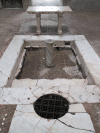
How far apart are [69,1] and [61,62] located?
6.65m

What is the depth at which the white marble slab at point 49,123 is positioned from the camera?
209 centimetres

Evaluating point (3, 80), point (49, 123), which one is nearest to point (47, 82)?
point (3, 80)

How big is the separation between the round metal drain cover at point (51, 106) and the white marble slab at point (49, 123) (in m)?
0.11

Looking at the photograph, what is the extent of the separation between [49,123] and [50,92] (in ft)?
2.51

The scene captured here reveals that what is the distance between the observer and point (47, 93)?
9.18 feet

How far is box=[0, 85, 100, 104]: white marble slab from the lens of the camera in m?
2.63

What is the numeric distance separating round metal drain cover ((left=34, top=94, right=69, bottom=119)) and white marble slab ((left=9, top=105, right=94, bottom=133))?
11 cm

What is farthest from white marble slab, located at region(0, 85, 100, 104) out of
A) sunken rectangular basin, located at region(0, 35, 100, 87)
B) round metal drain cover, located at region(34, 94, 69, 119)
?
sunken rectangular basin, located at region(0, 35, 100, 87)

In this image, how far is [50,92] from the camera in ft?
9.26

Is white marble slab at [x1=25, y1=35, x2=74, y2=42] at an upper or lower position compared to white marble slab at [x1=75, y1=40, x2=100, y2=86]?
upper

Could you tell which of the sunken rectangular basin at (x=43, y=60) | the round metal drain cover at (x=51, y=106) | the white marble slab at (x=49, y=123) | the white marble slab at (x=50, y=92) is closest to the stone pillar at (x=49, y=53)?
the sunken rectangular basin at (x=43, y=60)

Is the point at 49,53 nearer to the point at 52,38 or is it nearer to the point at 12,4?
the point at 52,38

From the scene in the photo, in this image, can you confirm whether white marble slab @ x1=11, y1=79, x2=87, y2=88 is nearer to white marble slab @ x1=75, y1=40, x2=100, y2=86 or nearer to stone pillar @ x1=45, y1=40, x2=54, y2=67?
white marble slab @ x1=75, y1=40, x2=100, y2=86

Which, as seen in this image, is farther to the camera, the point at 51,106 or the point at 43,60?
the point at 43,60
